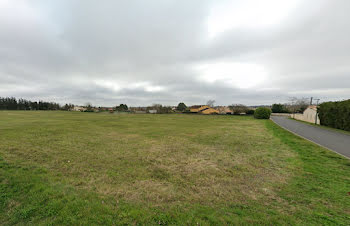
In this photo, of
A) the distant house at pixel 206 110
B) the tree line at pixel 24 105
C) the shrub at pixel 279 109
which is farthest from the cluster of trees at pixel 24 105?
the shrub at pixel 279 109

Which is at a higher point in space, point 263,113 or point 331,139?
point 263,113

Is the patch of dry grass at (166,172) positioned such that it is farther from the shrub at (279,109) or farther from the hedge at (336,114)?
the shrub at (279,109)

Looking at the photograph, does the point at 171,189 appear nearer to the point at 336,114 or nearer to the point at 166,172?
the point at 166,172

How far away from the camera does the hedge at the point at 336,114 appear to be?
1719cm

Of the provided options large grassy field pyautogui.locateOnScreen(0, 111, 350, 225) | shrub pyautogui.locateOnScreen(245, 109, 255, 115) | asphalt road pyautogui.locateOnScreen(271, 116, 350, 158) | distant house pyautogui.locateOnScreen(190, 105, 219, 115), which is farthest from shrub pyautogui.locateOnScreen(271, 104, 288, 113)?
large grassy field pyautogui.locateOnScreen(0, 111, 350, 225)

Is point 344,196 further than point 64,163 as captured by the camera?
No

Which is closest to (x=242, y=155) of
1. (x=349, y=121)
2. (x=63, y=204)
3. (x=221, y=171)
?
(x=221, y=171)

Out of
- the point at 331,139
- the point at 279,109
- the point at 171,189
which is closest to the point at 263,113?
the point at 331,139

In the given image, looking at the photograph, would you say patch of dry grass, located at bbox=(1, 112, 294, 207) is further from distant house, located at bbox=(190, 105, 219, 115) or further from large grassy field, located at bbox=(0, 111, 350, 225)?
distant house, located at bbox=(190, 105, 219, 115)

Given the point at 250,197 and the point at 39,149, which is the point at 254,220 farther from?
the point at 39,149

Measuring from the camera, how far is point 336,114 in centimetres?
1914

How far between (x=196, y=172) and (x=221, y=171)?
3.47 ft

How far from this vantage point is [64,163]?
235 inches

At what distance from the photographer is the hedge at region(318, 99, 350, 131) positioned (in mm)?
17188
